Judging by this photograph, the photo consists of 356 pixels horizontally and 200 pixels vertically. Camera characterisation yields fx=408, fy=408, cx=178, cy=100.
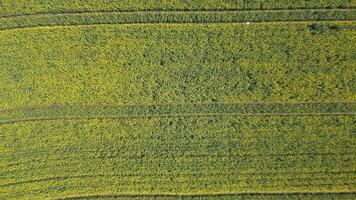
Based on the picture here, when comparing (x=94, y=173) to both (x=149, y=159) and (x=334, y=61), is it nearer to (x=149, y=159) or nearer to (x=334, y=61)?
(x=149, y=159)

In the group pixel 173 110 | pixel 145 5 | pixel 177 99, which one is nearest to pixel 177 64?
pixel 177 99

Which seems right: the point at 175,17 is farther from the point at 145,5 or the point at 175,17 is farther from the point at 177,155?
the point at 177,155

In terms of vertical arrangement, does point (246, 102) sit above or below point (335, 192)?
above

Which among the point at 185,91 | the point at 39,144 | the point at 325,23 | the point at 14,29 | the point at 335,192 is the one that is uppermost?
the point at 14,29

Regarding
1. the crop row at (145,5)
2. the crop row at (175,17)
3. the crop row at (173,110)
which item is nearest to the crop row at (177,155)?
the crop row at (173,110)

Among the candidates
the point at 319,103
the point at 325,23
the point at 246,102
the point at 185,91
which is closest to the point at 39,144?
the point at 185,91

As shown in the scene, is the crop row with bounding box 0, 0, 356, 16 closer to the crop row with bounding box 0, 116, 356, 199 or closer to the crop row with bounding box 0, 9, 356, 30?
the crop row with bounding box 0, 9, 356, 30

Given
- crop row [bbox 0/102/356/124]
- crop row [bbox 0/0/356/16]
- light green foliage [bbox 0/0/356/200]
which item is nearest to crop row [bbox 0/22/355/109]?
light green foliage [bbox 0/0/356/200]
